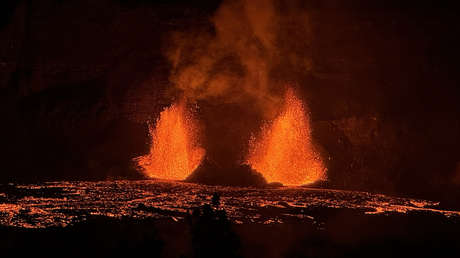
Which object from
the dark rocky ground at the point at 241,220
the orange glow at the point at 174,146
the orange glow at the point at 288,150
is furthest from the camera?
the orange glow at the point at 174,146

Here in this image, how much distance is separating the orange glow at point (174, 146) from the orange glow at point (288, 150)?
4132 millimetres

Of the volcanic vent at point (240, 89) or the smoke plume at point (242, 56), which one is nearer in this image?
the volcanic vent at point (240, 89)

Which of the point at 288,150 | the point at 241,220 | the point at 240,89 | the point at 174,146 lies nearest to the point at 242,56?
the point at 240,89

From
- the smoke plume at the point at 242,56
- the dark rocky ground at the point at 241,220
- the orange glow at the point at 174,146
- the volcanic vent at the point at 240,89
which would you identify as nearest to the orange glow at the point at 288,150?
the volcanic vent at the point at 240,89

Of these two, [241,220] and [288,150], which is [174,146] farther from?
[241,220]

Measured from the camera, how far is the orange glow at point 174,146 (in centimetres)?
3456

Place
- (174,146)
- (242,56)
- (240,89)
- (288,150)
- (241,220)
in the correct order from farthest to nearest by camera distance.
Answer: (242,56) < (240,89) < (174,146) < (288,150) < (241,220)

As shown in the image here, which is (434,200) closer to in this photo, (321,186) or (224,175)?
(321,186)

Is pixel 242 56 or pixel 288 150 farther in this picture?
pixel 242 56

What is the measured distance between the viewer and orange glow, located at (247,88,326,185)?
1353 inches

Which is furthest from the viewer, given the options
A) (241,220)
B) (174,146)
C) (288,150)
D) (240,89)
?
(240,89)

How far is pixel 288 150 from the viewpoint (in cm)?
3647

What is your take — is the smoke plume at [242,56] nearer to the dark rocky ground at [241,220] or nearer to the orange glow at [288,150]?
the orange glow at [288,150]

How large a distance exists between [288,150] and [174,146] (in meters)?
7.89
